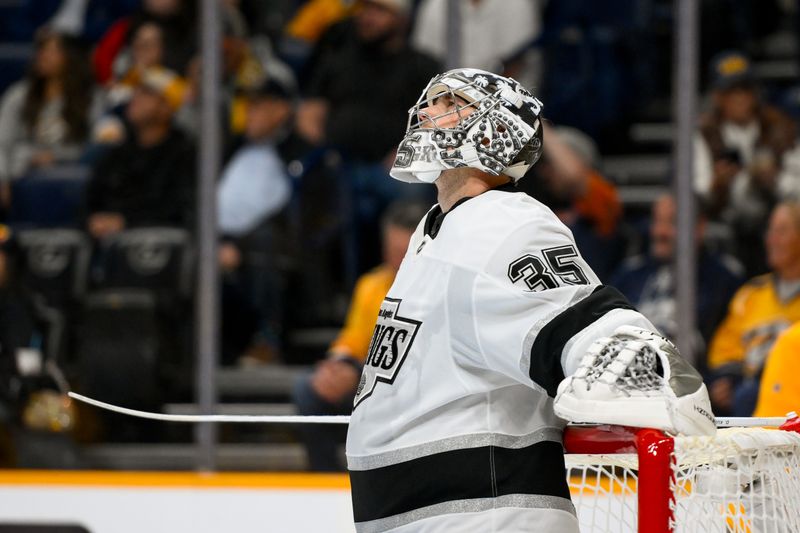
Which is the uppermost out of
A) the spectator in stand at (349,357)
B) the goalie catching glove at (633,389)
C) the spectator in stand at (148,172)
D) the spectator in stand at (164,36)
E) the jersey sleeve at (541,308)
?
the spectator in stand at (164,36)

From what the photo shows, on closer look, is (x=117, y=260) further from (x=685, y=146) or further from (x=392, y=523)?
(x=392, y=523)

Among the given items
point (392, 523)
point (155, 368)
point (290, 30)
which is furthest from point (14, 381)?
point (392, 523)

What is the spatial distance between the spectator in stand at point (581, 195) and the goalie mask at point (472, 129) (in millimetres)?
1785

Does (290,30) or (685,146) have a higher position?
(290,30)

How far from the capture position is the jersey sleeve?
1.66 meters

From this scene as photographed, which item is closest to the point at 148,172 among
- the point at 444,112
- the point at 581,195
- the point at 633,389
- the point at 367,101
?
the point at 367,101

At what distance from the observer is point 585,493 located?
2.28 meters

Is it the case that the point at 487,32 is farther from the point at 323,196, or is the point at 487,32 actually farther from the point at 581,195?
the point at 323,196

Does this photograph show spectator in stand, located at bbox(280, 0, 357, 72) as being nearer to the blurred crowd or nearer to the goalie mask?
the blurred crowd

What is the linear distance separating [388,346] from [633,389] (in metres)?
0.38

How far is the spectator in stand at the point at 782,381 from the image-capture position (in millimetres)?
2625

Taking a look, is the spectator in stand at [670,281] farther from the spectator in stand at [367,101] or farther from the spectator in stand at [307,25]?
the spectator in stand at [307,25]

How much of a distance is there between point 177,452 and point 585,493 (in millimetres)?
1728

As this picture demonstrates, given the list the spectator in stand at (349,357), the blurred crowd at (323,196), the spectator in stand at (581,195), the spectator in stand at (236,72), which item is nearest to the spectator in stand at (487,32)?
the blurred crowd at (323,196)
